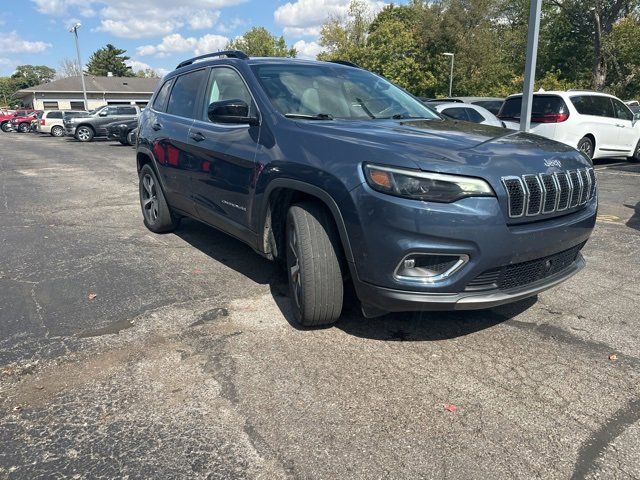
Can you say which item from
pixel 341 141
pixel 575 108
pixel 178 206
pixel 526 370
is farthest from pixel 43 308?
pixel 575 108

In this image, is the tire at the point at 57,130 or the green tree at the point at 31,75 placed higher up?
the green tree at the point at 31,75

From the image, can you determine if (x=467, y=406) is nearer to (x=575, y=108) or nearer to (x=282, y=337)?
(x=282, y=337)

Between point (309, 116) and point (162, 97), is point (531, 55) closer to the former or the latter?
point (162, 97)

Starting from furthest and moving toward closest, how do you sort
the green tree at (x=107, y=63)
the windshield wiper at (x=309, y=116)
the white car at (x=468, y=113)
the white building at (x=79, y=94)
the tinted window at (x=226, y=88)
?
the green tree at (x=107, y=63) < the white building at (x=79, y=94) < the white car at (x=468, y=113) < the tinted window at (x=226, y=88) < the windshield wiper at (x=309, y=116)

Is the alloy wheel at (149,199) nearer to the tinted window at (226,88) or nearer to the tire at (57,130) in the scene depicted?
the tinted window at (226,88)

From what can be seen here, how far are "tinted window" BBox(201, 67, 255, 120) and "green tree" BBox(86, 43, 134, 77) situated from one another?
93888 millimetres

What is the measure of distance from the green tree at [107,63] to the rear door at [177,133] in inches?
3655

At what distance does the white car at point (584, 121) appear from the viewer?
10.6 metres

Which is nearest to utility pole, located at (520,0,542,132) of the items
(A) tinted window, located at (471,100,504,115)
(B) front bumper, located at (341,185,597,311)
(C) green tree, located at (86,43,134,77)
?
(B) front bumper, located at (341,185,597,311)

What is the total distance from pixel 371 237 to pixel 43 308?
264 centimetres

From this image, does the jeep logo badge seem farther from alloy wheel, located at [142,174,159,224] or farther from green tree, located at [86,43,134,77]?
green tree, located at [86,43,134,77]

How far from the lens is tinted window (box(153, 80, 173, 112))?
5520mm

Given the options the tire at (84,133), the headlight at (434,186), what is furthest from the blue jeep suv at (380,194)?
the tire at (84,133)

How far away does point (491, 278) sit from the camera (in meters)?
2.80
